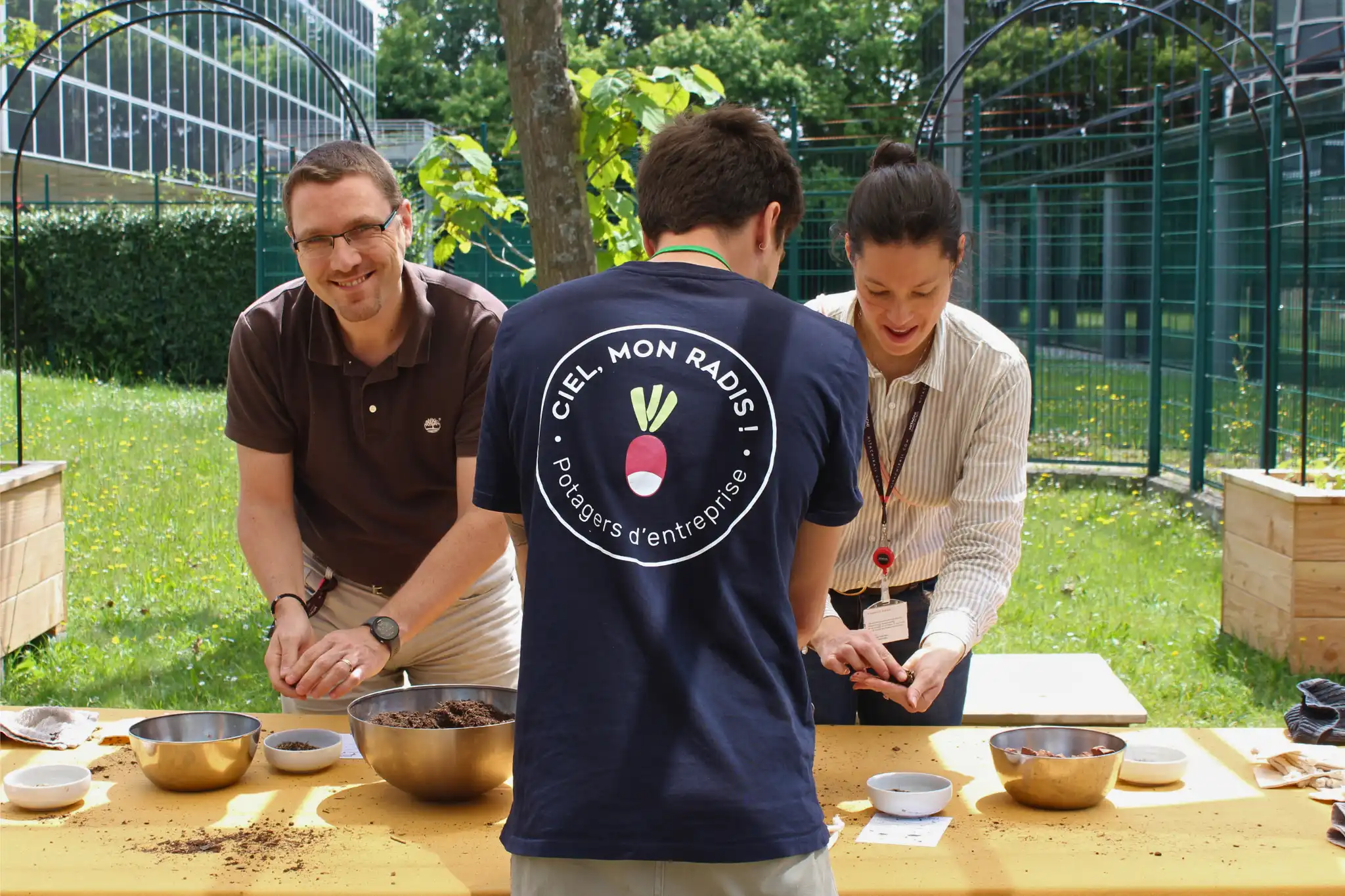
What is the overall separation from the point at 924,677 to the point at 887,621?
0.33 metres

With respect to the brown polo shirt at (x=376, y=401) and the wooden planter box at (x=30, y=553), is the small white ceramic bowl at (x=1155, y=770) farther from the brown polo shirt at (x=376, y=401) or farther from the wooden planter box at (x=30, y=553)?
the wooden planter box at (x=30, y=553)

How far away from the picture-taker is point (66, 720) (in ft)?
8.32

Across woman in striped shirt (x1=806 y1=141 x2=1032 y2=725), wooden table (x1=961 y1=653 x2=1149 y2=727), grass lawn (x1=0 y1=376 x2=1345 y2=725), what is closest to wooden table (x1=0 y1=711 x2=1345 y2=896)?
woman in striped shirt (x1=806 y1=141 x2=1032 y2=725)

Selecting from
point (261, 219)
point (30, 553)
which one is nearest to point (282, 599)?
point (30, 553)

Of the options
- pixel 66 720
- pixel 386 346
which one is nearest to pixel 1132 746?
pixel 386 346

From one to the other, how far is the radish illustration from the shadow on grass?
12.2 ft

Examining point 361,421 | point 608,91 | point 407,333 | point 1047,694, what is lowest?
point 1047,694

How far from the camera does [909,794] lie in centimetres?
209

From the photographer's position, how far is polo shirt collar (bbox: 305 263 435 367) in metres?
2.62

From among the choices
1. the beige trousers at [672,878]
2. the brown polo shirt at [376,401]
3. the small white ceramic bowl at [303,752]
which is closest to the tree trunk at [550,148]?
the brown polo shirt at [376,401]

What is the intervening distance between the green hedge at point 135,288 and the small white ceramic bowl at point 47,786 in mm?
12355

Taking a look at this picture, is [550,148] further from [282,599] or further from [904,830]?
[904,830]

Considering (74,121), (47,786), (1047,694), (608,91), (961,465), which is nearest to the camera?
(47,786)

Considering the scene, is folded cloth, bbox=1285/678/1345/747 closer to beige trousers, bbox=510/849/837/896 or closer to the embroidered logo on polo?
beige trousers, bbox=510/849/837/896
